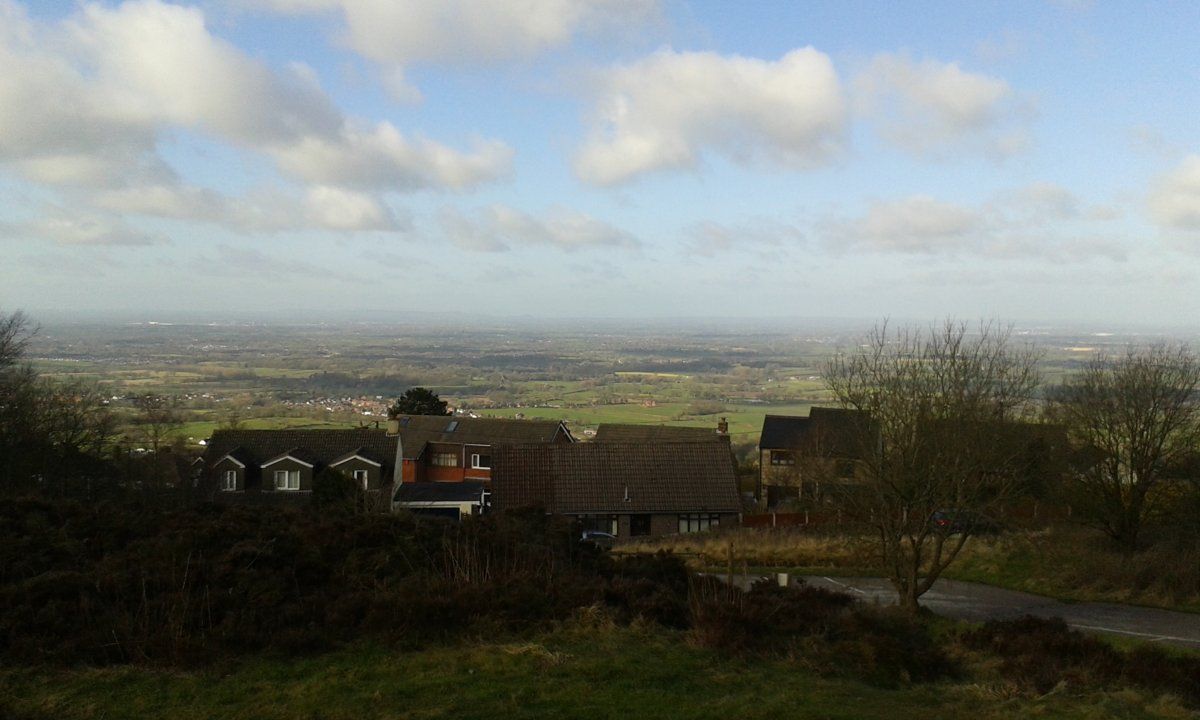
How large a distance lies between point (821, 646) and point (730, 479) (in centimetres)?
2630

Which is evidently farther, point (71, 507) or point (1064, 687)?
point (71, 507)

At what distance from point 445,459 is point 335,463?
11427mm

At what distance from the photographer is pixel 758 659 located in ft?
32.2

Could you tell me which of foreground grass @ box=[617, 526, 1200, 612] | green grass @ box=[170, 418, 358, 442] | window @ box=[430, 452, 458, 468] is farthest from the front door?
green grass @ box=[170, 418, 358, 442]

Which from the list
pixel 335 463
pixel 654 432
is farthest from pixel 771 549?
pixel 654 432

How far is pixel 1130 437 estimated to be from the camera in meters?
25.8

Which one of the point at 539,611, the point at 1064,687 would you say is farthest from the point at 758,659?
the point at 1064,687

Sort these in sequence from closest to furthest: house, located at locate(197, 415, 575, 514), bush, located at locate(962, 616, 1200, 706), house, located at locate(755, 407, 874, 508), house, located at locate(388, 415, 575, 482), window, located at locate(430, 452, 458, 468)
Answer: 1. bush, located at locate(962, 616, 1200, 706)
2. house, located at locate(197, 415, 575, 514)
3. house, located at locate(755, 407, 874, 508)
4. house, located at locate(388, 415, 575, 482)
5. window, located at locate(430, 452, 458, 468)

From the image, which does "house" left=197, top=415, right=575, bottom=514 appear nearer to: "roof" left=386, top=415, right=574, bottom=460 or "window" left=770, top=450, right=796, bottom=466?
"roof" left=386, top=415, right=574, bottom=460

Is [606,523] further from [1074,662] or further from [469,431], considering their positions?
[1074,662]

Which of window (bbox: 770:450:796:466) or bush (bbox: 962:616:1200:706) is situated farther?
window (bbox: 770:450:796:466)

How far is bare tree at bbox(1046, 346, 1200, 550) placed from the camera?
25.5 metres

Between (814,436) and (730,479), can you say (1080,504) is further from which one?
(814,436)

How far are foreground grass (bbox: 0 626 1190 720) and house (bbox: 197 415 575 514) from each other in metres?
26.0
